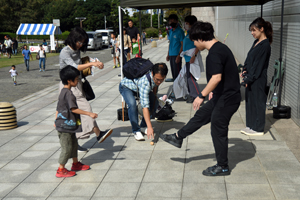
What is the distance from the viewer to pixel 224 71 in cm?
417

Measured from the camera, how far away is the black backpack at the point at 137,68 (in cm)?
577

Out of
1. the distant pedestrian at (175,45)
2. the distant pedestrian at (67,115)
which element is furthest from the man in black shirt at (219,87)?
the distant pedestrian at (175,45)

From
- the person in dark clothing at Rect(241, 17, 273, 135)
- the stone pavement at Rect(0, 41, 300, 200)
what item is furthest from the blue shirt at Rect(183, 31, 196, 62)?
the person in dark clothing at Rect(241, 17, 273, 135)

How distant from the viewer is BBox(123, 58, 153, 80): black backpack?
5773mm

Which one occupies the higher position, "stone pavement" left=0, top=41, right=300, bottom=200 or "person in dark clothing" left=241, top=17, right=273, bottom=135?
"person in dark clothing" left=241, top=17, right=273, bottom=135

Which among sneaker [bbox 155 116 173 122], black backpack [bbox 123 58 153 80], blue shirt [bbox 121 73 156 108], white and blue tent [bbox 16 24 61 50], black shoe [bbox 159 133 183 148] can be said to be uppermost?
white and blue tent [bbox 16 24 61 50]

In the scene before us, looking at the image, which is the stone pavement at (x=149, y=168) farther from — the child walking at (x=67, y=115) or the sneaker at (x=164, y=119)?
the child walking at (x=67, y=115)

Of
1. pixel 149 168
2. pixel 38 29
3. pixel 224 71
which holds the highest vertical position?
pixel 38 29

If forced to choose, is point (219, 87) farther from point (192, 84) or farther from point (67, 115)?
point (192, 84)

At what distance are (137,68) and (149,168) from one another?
1724mm

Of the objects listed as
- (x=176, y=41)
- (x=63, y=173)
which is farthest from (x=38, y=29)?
(x=63, y=173)

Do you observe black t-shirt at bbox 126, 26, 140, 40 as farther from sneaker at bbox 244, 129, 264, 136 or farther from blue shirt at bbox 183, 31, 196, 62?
sneaker at bbox 244, 129, 264, 136

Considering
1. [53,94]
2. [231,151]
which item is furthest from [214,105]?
[53,94]

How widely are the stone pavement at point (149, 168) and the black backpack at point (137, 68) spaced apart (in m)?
1.11
